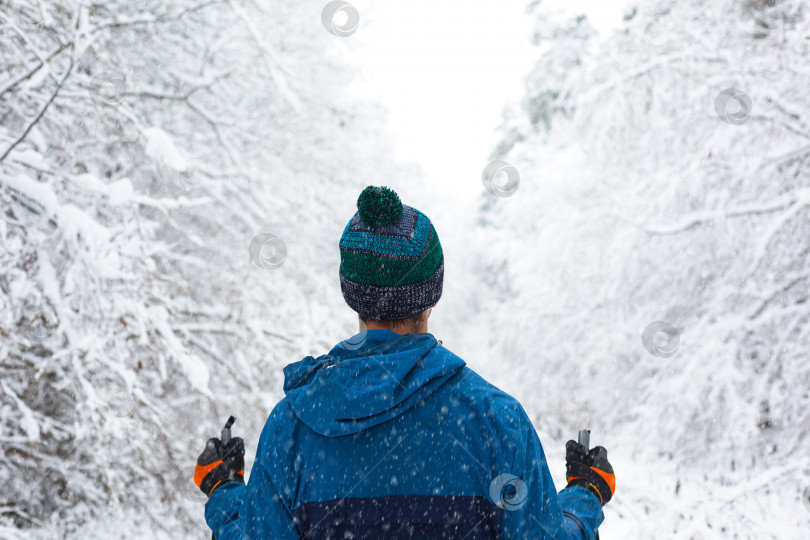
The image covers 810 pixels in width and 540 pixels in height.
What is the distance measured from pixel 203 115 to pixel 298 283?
1.99 meters

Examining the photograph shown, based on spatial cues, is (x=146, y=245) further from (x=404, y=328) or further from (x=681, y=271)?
(x=681, y=271)

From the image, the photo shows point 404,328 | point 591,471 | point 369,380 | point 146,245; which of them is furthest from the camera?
point 146,245

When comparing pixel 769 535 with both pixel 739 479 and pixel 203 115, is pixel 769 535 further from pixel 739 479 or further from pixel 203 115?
pixel 203 115

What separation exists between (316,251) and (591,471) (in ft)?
16.2

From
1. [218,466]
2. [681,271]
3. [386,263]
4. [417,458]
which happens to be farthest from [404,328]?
[681,271]

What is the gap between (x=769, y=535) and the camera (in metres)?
5.34

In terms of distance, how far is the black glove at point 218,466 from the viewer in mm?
1809

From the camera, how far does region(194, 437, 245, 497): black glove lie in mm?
1809

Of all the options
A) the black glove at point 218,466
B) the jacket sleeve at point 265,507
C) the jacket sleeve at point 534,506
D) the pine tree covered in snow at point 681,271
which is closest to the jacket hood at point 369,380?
the jacket sleeve at point 265,507

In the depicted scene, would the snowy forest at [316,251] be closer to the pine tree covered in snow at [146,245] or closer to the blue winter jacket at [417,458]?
the pine tree covered in snow at [146,245]

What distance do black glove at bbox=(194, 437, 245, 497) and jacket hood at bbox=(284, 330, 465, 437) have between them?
0.62 m

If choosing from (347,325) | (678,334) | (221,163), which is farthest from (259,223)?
(678,334)

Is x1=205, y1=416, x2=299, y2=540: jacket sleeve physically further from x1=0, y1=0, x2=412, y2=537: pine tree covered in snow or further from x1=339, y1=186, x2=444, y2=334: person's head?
x1=0, y1=0, x2=412, y2=537: pine tree covered in snow

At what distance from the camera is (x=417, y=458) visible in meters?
1.28
